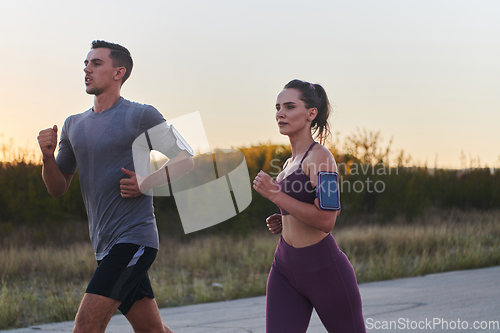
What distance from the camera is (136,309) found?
133 inches

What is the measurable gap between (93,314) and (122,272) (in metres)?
0.29

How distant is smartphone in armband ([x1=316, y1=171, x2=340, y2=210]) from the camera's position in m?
2.74

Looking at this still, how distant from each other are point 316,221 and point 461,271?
33.2 feet

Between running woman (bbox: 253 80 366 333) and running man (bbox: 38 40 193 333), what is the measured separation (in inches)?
30.7

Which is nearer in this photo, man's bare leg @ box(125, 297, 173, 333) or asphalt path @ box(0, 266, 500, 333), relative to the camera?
man's bare leg @ box(125, 297, 173, 333)

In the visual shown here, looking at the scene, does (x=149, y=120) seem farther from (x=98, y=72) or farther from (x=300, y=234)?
(x=300, y=234)

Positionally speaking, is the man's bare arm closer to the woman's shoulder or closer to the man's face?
the man's face

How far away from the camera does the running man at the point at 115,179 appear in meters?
3.13

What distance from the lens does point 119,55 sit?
357 centimetres

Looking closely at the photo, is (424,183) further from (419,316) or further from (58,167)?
(58,167)

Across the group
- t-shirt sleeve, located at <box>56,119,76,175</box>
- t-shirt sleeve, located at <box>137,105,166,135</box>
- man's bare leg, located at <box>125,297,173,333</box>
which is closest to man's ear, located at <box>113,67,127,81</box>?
t-shirt sleeve, located at <box>137,105,166,135</box>

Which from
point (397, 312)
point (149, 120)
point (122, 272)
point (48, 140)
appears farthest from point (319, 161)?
point (397, 312)

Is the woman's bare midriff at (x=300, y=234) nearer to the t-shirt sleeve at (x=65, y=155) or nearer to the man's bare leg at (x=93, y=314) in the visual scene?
the man's bare leg at (x=93, y=314)

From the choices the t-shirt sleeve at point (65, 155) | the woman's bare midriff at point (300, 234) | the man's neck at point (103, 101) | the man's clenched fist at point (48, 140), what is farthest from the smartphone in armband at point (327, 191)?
the t-shirt sleeve at point (65, 155)
